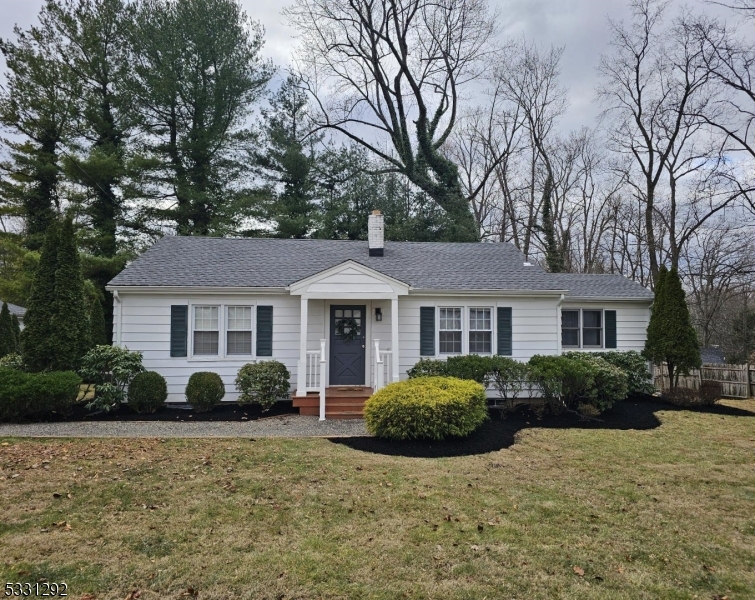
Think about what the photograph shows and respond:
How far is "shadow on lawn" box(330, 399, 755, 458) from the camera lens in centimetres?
740

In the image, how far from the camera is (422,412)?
25.2ft

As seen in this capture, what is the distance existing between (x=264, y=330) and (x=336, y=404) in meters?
2.76

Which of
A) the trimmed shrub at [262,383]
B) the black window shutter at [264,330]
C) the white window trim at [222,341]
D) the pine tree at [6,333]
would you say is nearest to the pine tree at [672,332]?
the trimmed shrub at [262,383]

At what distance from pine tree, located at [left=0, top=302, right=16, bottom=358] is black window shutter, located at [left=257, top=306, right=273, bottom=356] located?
14.7 meters

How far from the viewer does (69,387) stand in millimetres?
9367

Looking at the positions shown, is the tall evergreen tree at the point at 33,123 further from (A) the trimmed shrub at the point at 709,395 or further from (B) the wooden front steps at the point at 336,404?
(A) the trimmed shrub at the point at 709,395

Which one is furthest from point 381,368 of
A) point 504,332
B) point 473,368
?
point 504,332

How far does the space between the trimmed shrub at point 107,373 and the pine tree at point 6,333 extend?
40.4 ft

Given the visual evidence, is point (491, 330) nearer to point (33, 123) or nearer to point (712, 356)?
point (712, 356)

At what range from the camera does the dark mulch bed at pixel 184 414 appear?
32.2 feet

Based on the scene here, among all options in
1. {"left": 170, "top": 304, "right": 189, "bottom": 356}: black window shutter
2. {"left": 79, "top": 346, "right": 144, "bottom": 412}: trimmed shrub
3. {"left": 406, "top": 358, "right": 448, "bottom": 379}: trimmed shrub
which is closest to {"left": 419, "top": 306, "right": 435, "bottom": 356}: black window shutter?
{"left": 406, "top": 358, "right": 448, "bottom": 379}: trimmed shrub

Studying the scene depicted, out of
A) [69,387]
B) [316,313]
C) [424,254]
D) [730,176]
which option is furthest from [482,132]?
[69,387]

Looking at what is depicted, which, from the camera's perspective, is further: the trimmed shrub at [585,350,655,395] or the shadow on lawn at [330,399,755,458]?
the trimmed shrub at [585,350,655,395]

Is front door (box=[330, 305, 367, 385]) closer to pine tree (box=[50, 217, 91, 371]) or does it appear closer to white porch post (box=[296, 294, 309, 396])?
white porch post (box=[296, 294, 309, 396])
